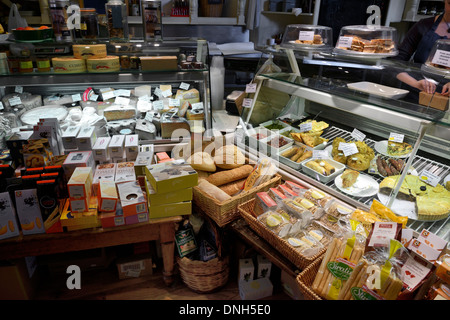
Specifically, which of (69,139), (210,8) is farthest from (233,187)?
(210,8)

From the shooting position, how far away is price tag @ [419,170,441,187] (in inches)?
82.5

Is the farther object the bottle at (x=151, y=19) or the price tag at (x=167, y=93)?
the price tag at (x=167, y=93)

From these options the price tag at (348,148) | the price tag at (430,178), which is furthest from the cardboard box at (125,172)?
the price tag at (430,178)

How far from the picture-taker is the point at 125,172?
246 cm

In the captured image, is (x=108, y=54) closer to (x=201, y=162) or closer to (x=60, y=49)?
(x=60, y=49)

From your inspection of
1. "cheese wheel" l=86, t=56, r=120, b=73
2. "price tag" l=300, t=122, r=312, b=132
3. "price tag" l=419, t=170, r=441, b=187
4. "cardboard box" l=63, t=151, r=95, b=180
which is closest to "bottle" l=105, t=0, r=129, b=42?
"cheese wheel" l=86, t=56, r=120, b=73

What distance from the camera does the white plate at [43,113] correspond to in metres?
2.83

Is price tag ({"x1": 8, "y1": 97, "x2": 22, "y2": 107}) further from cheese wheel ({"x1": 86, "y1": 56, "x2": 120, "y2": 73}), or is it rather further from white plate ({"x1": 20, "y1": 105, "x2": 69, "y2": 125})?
cheese wheel ({"x1": 86, "y1": 56, "x2": 120, "y2": 73})

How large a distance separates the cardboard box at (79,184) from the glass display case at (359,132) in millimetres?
1405

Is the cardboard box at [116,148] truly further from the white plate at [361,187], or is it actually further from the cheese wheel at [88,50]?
the white plate at [361,187]

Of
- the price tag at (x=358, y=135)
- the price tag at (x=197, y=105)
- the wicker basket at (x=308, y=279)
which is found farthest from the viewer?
the price tag at (x=197, y=105)

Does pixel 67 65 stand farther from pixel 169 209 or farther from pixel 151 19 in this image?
pixel 169 209

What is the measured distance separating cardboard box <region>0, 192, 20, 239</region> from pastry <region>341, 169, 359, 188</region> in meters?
2.29
